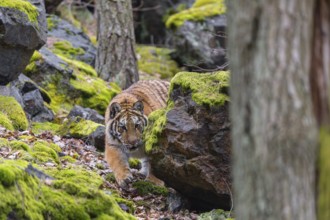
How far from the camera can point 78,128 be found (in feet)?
35.3

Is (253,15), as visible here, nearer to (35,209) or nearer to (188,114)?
(35,209)

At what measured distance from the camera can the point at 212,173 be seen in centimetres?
827

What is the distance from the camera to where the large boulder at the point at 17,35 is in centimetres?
987

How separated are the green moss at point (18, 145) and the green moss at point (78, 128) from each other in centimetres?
250

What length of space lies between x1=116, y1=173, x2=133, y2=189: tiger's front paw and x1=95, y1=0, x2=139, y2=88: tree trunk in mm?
6108

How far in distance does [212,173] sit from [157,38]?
16.0 metres

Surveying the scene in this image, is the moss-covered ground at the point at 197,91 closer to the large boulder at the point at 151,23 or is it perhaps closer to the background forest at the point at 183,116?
the background forest at the point at 183,116

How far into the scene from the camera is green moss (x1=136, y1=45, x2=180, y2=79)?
1967 cm

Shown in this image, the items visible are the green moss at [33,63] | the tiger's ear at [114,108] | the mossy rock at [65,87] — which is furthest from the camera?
the mossy rock at [65,87]

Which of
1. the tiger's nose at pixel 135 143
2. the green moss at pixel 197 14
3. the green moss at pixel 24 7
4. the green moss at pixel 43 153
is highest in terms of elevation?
the green moss at pixel 24 7

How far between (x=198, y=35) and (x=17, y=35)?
11074 mm

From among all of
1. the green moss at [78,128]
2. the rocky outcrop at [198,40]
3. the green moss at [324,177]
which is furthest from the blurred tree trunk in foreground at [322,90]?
the rocky outcrop at [198,40]

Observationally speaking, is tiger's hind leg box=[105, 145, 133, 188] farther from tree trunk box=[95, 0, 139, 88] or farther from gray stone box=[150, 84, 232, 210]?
tree trunk box=[95, 0, 139, 88]

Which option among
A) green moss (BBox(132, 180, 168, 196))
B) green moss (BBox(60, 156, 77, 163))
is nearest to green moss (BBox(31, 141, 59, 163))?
green moss (BBox(60, 156, 77, 163))
